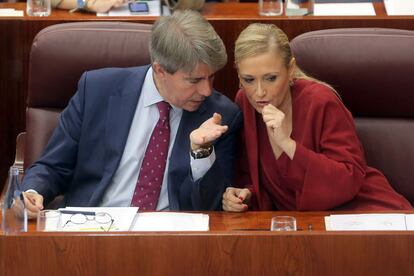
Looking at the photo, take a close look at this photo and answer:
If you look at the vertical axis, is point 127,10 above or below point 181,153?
above

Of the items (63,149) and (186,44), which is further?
(63,149)

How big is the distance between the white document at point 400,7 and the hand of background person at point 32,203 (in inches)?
56.4

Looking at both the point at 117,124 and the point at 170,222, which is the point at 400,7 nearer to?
the point at 117,124

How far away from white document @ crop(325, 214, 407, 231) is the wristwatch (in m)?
0.34

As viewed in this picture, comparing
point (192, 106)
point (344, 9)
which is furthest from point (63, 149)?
point (344, 9)

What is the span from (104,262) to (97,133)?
774 millimetres

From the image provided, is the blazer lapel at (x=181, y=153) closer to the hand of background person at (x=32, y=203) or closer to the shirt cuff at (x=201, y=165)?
the shirt cuff at (x=201, y=165)

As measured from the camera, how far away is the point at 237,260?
2014mm

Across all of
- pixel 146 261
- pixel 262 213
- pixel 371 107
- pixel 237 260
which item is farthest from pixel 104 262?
pixel 371 107

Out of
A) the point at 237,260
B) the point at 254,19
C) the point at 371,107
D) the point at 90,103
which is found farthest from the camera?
the point at 254,19

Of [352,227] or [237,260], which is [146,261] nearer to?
[237,260]

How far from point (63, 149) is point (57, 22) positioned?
0.70 meters

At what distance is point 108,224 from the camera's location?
7.70ft

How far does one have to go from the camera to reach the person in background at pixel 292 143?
259 centimetres
